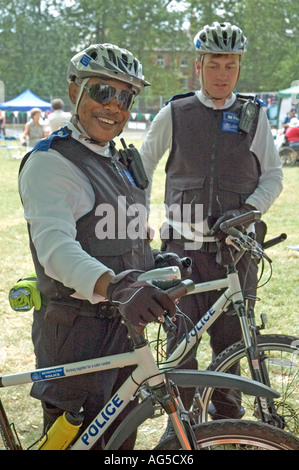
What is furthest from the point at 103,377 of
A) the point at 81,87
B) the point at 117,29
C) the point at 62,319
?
the point at 117,29

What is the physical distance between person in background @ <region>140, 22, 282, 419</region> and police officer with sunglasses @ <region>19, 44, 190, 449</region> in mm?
936

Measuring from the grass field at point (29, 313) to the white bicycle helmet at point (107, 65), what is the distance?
228 centimetres

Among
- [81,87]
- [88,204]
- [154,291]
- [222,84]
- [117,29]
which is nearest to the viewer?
[154,291]

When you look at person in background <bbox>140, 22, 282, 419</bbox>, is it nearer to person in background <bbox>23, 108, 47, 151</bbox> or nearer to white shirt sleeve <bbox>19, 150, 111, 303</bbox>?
white shirt sleeve <bbox>19, 150, 111, 303</bbox>

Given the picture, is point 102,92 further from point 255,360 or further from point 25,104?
point 25,104

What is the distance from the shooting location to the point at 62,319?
207 centimetres

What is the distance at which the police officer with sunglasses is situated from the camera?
6.26 ft

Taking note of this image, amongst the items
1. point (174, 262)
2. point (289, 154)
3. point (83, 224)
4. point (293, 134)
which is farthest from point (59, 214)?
point (289, 154)

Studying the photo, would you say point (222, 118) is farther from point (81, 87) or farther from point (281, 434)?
point (281, 434)

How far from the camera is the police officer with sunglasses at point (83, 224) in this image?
75.2 inches

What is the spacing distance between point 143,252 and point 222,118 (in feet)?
4.16

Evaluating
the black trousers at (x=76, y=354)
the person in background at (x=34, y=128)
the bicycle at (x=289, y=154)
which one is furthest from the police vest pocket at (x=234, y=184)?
the person in background at (x=34, y=128)

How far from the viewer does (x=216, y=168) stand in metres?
3.16

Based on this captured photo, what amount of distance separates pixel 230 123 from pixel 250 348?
1243mm
